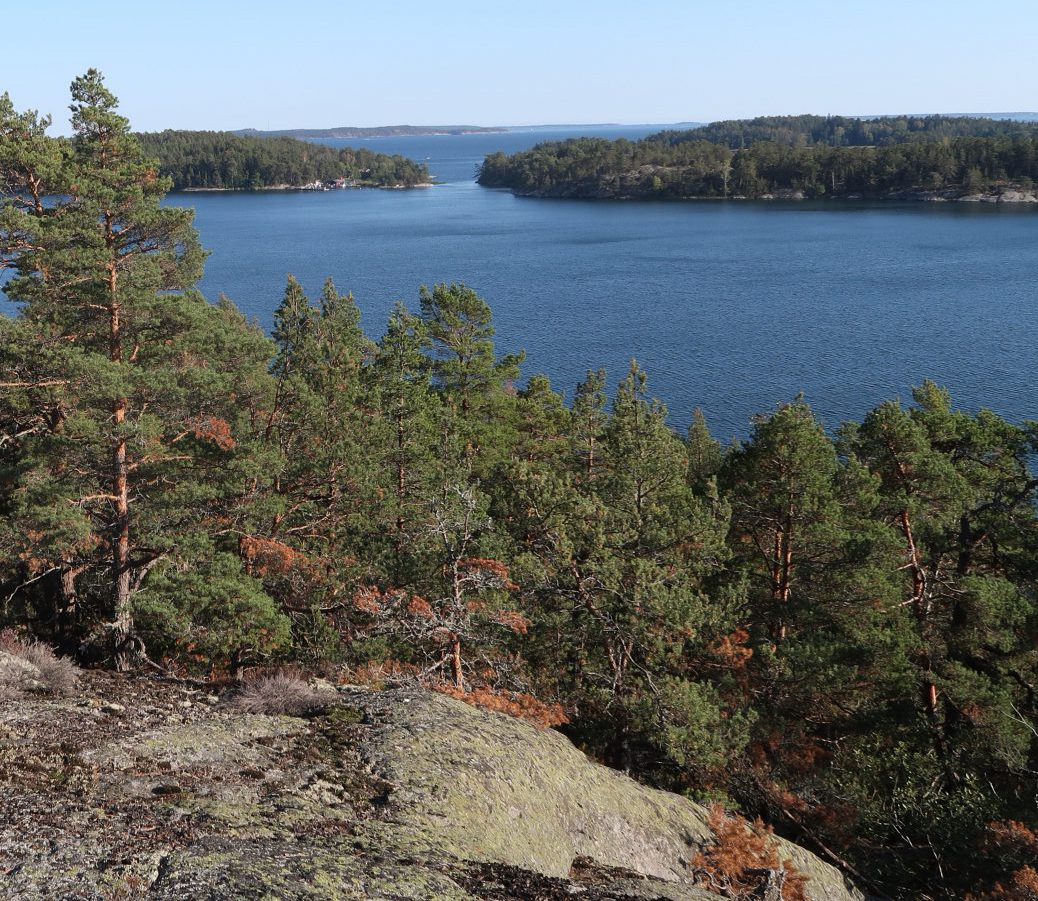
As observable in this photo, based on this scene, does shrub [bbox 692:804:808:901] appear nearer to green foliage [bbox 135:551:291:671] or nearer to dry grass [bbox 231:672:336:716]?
dry grass [bbox 231:672:336:716]

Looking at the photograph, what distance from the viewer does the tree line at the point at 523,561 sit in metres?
14.9

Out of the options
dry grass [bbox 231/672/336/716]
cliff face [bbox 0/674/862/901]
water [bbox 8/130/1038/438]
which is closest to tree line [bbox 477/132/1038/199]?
water [bbox 8/130/1038/438]

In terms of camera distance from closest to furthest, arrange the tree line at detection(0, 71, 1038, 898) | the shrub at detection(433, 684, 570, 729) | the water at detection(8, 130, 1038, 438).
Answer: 1. the shrub at detection(433, 684, 570, 729)
2. the tree line at detection(0, 71, 1038, 898)
3. the water at detection(8, 130, 1038, 438)

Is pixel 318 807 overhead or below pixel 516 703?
overhead

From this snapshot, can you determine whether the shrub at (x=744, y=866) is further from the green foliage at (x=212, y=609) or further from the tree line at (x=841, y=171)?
the tree line at (x=841, y=171)

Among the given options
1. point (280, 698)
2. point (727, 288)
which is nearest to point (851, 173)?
point (727, 288)

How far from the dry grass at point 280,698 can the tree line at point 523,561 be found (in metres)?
2.99

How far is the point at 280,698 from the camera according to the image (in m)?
10.0

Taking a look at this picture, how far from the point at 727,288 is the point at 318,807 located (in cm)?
8604

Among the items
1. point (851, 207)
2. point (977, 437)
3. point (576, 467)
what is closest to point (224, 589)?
point (576, 467)

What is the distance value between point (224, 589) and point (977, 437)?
18715 millimetres

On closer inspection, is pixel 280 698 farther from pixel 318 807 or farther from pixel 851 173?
pixel 851 173

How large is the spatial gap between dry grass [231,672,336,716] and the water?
4056cm

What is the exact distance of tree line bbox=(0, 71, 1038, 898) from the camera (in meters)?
14.9
